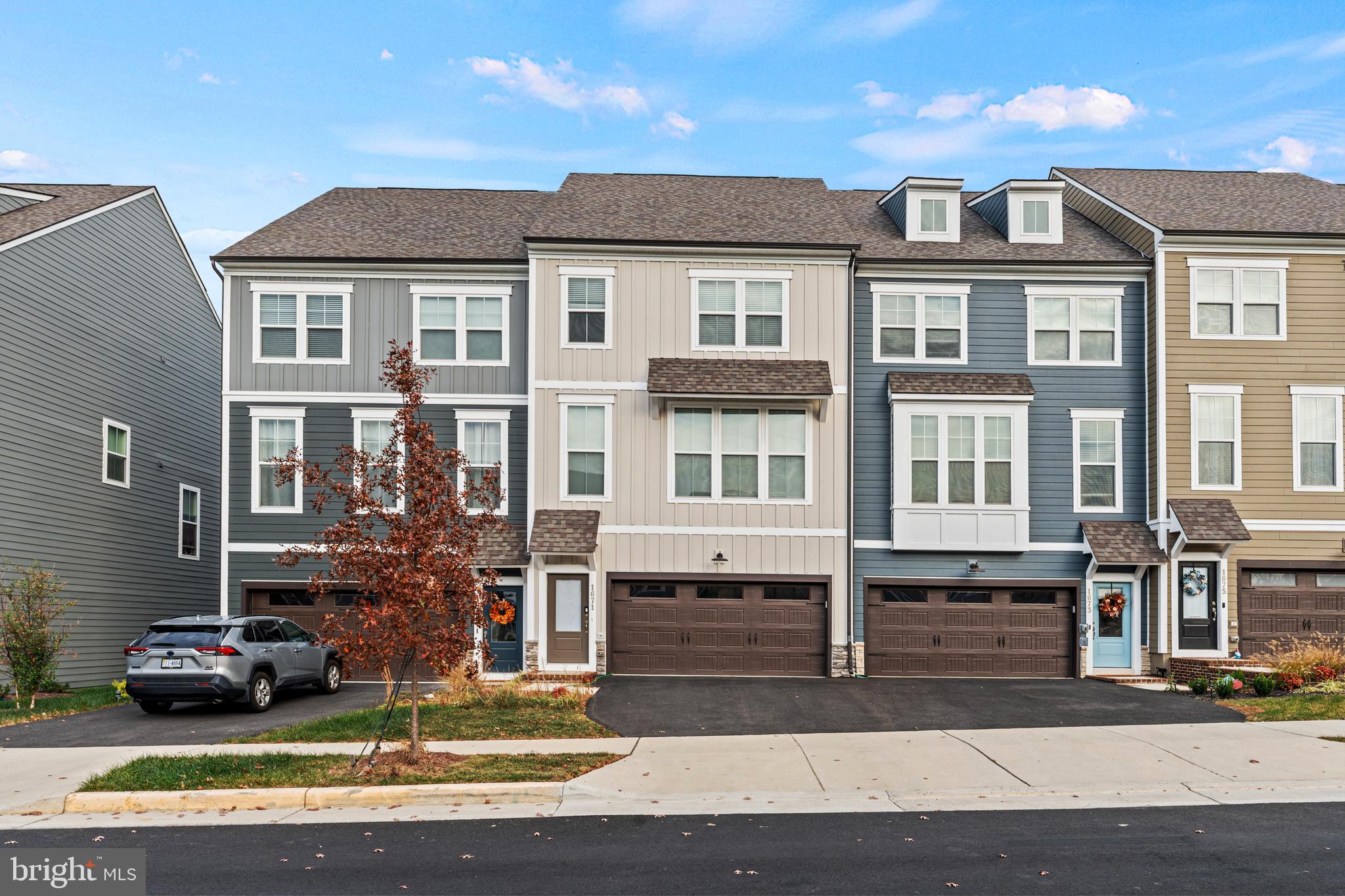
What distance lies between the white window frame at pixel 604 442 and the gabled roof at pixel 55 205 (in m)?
11.8

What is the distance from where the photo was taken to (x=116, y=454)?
27109 millimetres

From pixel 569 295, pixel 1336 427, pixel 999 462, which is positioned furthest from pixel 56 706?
pixel 1336 427

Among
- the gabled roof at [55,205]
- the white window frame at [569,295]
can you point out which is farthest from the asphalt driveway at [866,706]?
the gabled roof at [55,205]

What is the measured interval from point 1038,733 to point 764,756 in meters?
4.12

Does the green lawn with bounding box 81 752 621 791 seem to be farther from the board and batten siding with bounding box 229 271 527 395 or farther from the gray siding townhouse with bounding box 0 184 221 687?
the gray siding townhouse with bounding box 0 184 221 687

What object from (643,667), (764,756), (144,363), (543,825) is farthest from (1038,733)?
(144,363)

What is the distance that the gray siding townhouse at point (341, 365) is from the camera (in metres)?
24.5

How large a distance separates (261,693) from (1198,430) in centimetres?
1891

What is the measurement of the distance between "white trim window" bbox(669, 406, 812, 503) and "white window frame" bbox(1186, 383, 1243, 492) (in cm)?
794

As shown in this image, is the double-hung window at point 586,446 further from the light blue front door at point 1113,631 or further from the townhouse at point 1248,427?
the townhouse at point 1248,427

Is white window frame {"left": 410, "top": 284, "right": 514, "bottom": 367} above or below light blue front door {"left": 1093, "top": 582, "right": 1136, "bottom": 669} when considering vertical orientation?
above

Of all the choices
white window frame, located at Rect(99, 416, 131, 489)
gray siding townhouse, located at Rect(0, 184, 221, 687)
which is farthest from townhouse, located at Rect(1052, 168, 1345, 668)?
white window frame, located at Rect(99, 416, 131, 489)

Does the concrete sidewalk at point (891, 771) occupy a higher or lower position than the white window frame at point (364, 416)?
lower

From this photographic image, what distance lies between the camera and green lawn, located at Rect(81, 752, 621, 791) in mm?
12094
